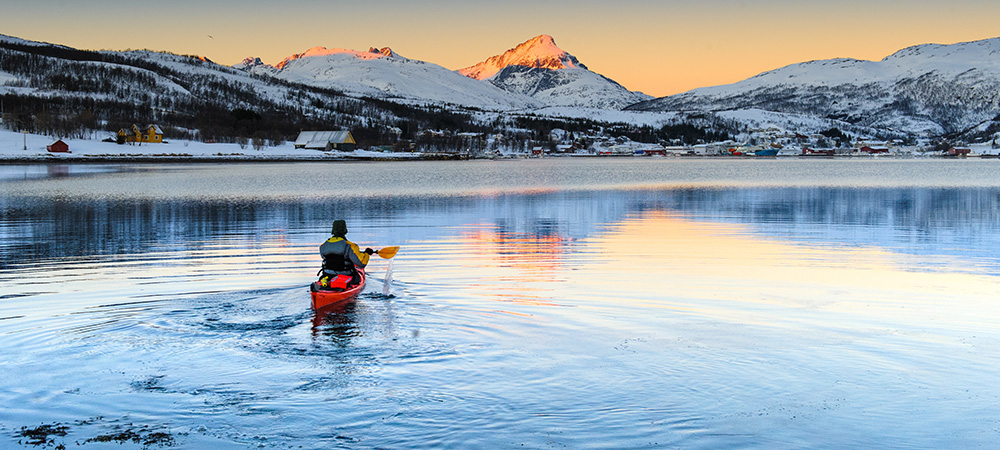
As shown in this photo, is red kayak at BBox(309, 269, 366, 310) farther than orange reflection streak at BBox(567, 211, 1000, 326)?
No

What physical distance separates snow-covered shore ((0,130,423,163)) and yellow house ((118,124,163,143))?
3101mm

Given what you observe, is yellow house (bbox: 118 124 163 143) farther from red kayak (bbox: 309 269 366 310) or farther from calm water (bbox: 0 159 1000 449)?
red kayak (bbox: 309 269 366 310)

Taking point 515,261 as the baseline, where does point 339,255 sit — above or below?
above

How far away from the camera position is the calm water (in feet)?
34.5

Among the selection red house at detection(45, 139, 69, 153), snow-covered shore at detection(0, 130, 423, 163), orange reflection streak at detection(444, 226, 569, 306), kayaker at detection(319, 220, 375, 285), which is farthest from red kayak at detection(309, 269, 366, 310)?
red house at detection(45, 139, 69, 153)

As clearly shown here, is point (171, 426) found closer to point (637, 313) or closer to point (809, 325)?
point (637, 313)

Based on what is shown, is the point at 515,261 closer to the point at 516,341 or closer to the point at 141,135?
the point at 516,341

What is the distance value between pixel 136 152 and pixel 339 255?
521 feet

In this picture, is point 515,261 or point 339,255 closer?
point 339,255

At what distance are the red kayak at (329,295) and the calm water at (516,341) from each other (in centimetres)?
34

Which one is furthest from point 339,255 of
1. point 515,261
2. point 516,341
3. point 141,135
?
point 141,135

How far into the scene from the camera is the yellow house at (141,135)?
185 meters

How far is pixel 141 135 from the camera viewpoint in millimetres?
188125

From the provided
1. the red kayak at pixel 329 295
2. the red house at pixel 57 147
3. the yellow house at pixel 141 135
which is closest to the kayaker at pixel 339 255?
the red kayak at pixel 329 295
